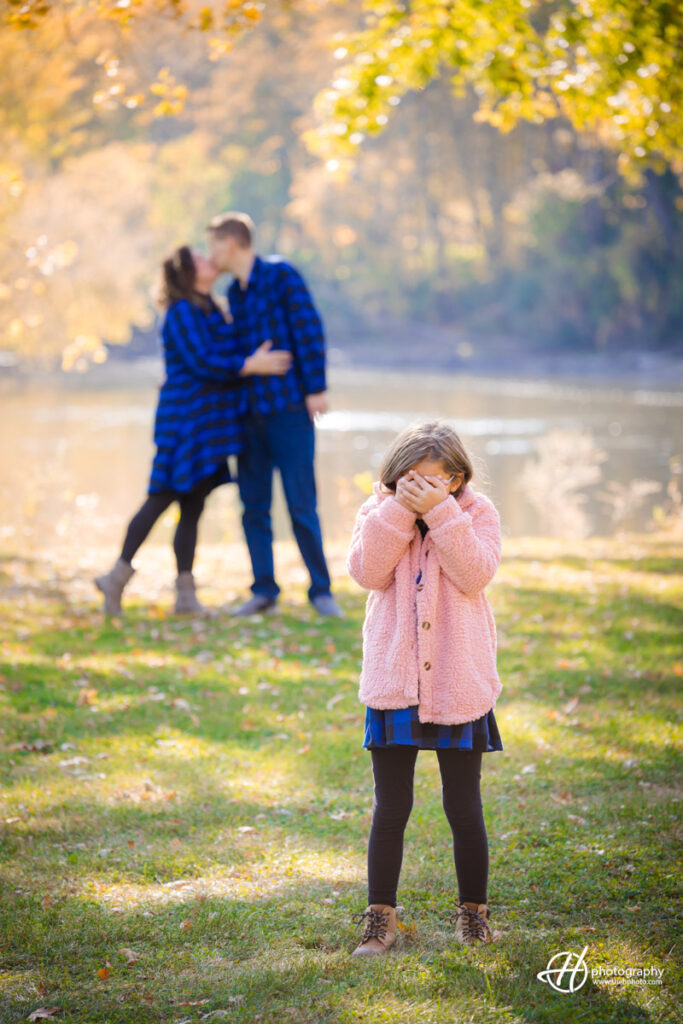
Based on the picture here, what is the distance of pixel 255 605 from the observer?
6977 mm

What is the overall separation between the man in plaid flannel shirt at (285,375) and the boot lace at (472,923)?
3.84m

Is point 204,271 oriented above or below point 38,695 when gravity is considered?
above

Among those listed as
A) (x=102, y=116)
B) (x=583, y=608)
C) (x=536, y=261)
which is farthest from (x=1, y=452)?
(x=536, y=261)

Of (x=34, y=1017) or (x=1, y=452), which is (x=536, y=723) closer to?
(x=34, y=1017)

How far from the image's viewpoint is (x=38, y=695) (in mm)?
5293

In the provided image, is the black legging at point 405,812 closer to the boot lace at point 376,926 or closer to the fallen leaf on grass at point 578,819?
the boot lace at point 376,926

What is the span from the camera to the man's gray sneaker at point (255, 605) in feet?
22.8

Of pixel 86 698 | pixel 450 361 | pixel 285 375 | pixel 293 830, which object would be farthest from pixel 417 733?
pixel 450 361

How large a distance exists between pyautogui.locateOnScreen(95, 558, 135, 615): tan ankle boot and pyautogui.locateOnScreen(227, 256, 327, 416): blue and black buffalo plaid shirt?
1.31m

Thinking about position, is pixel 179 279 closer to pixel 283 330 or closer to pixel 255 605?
pixel 283 330

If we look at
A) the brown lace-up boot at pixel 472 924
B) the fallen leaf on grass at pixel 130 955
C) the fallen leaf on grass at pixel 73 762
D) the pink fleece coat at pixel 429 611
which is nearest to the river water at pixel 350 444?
the pink fleece coat at pixel 429 611

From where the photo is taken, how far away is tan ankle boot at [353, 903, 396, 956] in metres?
2.98

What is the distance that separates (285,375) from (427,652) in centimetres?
381

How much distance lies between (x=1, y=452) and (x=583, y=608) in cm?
1324
